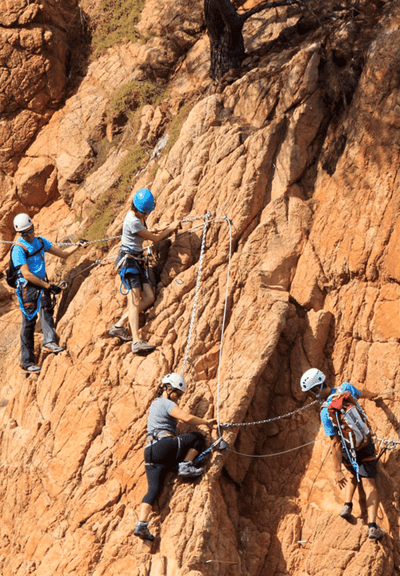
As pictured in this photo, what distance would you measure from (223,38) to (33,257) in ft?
19.0

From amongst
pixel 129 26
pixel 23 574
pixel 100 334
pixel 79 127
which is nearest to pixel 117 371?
pixel 100 334

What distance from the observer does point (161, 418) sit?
10547 mm

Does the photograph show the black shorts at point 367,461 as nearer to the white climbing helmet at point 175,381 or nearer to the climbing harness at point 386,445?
the climbing harness at point 386,445

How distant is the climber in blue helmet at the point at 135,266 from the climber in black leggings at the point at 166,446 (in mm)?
1156

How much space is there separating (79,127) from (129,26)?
302 cm

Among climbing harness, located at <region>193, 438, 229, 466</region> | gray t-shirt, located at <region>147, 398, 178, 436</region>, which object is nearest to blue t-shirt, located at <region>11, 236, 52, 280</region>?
gray t-shirt, located at <region>147, 398, 178, 436</region>

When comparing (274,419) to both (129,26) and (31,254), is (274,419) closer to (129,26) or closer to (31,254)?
(31,254)

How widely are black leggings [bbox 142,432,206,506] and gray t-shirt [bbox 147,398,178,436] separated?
0.59 feet

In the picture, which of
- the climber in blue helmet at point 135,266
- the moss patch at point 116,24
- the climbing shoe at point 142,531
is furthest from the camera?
the moss patch at point 116,24

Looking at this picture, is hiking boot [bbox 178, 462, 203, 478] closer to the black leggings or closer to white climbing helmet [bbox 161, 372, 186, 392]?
the black leggings

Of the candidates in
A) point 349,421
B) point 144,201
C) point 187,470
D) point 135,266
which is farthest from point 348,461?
point 144,201

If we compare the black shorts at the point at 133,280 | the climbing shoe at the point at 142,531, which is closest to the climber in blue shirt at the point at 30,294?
the black shorts at the point at 133,280

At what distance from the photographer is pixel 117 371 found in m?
11.7

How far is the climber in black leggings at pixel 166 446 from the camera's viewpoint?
1036 cm
